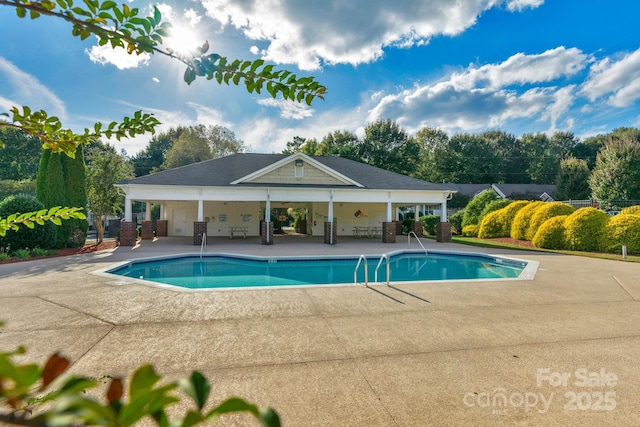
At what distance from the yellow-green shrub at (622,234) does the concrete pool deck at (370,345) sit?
10.2 m

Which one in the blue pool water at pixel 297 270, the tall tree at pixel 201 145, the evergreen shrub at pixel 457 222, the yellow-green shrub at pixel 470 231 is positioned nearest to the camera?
the blue pool water at pixel 297 270

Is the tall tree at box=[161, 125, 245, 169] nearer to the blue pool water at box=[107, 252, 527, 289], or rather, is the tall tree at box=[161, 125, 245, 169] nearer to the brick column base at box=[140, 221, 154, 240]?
the brick column base at box=[140, 221, 154, 240]

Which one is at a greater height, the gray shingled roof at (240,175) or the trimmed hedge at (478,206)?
the gray shingled roof at (240,175)

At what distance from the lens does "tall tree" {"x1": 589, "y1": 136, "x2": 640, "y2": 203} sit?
27344 mm

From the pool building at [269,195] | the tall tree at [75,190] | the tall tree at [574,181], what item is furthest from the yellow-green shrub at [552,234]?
the tall tree at [75,190]

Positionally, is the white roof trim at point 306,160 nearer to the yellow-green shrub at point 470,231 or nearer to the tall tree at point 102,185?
the tall tree at point 102,185

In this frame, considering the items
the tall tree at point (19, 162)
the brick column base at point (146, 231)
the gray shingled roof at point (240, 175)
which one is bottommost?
the brick column base at point (146, 231)

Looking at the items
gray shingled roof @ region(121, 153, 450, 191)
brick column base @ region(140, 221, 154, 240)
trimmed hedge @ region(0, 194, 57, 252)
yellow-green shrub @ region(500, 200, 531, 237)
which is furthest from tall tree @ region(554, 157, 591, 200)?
trimmed hedge @ region(0, 194, 57, 252)

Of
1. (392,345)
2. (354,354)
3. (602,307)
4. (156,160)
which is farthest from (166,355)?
(156,160)

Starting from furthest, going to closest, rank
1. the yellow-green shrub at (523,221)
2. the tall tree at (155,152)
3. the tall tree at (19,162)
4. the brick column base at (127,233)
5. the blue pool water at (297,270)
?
the tall tree at (155,152)
the tall tree at (19,162)
the yellow-green shrub at (523,221)
the brick column base at (127,233)
the blue pool water at (297,270)

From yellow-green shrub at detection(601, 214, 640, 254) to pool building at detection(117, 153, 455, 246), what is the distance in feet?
25.6

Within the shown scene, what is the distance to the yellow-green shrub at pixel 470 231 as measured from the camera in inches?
978

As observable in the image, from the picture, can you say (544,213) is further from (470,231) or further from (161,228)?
(161,228)

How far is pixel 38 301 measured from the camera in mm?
6469
